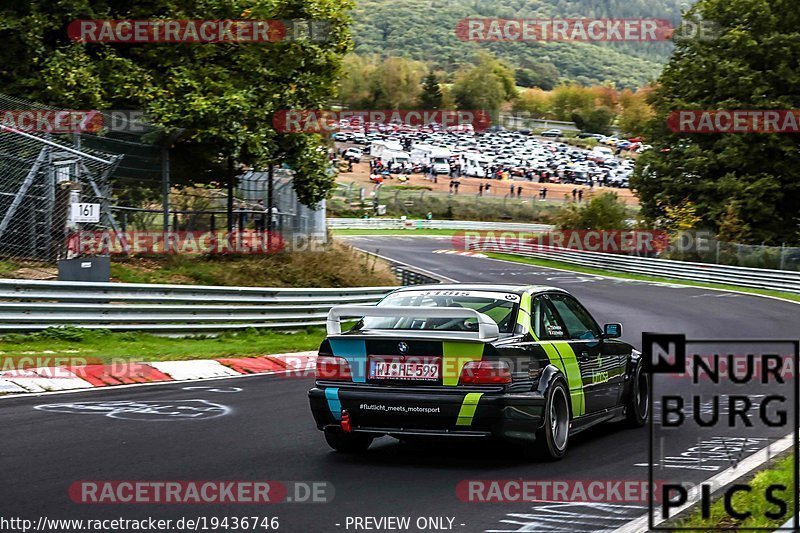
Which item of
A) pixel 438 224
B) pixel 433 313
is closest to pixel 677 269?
pixel 438 224

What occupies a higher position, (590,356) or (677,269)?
(590,356)

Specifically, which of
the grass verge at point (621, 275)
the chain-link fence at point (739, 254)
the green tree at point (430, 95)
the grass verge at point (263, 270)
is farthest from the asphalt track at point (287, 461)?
the green tree at point (430, 95)

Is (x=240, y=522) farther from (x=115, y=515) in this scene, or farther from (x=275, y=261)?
(x=275, y=261)

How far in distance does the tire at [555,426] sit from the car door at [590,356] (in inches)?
24.1

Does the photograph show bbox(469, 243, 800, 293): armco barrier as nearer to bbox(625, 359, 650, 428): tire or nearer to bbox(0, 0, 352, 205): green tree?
bbox(0, 0, 352, 205): green tree

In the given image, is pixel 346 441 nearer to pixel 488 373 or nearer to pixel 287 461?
pixel 287 461

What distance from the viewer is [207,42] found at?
891 inches

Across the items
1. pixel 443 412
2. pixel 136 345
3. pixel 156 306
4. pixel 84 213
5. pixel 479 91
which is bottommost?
pixel 136 345

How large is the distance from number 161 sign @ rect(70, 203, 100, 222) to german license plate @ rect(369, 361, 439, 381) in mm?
9681

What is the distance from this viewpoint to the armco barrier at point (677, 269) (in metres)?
38.2

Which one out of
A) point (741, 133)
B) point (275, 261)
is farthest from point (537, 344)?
point (741, 133)

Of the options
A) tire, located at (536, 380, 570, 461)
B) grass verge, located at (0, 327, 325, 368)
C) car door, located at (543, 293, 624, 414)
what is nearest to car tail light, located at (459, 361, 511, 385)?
tire, located at (536, 380, 570, 461)

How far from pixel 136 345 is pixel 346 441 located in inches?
319

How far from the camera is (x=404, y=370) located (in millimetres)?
8289
